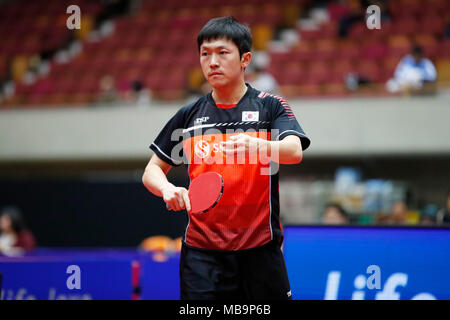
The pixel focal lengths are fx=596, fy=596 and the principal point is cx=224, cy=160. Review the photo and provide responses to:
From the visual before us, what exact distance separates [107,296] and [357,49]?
8691mm

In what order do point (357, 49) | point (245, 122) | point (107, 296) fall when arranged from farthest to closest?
point (357, 49) → point (107, 296) → point (245, 122)

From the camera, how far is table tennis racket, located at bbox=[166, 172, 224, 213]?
247 centimetres

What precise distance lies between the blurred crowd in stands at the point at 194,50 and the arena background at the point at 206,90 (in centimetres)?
4

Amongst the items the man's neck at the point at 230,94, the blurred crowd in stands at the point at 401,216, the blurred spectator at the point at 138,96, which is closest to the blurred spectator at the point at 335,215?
the blurred crowd in stands at the point at 401,216

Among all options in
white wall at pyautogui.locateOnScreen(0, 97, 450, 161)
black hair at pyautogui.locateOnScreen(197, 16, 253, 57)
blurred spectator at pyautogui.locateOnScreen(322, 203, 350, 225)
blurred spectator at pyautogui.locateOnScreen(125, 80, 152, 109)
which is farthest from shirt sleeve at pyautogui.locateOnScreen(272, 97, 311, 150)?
blurred spectator at pyautogui.locateOnScreen(125, 80, 152, 109)

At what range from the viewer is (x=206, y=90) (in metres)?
11.1

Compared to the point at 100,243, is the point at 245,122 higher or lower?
higher

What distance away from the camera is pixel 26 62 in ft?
48.5

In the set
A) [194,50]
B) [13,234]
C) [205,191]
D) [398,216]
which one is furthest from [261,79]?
[205,191]

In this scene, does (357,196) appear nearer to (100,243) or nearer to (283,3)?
(100,243)

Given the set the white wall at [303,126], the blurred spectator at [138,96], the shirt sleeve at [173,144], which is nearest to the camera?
the shirt sleeve at [173,144]

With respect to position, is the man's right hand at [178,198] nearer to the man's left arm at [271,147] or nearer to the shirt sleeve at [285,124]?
the man's left arm at [271,147]

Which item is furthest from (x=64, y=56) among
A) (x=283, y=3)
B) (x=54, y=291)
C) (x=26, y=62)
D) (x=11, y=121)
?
(x=54, y=291)

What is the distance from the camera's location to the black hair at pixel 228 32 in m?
2.72
